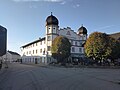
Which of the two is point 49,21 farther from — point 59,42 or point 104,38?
point 104,38

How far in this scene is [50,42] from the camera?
76188 millimetres

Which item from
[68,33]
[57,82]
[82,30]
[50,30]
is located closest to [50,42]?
[50,30]

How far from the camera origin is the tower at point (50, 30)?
7625 centimetres

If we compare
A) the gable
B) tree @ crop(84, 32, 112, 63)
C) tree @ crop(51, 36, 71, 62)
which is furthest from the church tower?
tree @ crop(84, 32, 112, 63)

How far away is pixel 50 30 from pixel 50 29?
0.36 m

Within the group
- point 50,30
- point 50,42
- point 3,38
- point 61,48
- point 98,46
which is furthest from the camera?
point 50,30

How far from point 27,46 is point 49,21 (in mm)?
32455

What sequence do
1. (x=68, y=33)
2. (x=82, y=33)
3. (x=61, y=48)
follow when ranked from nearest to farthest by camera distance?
(x=61, y=48)
(x=68, y=33)
(x=82, y=33)

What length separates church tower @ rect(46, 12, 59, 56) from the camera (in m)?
76.2

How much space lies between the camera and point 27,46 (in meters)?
106

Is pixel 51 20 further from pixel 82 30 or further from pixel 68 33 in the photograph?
pixel 82 30

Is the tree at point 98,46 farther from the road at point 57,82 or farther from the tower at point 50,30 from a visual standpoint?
the road at point 57,82

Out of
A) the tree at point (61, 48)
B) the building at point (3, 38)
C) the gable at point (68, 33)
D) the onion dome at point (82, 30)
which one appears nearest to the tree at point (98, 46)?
the tree at point (61, 48)

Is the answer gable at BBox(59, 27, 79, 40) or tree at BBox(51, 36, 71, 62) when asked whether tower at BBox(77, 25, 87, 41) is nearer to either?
gable at BBox(59, 27, 79, 40)
